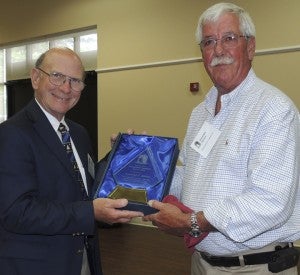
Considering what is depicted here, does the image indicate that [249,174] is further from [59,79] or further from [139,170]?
[59,79]

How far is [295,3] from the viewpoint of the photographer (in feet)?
15.5

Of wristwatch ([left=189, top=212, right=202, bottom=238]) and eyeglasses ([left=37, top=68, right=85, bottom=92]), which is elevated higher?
eyeglasses ([left=37, top=68, right=85, bottom=92])

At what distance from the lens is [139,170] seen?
179cm

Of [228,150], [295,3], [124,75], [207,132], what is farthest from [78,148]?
[124,75]

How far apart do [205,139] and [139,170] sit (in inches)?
13.3

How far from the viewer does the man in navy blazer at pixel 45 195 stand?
1.59 metres

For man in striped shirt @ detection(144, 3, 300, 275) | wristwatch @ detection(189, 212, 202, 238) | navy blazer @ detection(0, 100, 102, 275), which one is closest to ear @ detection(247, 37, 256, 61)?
man in striped shirt @ detection(144, 3, 300, 275)

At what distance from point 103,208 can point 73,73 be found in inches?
27.3

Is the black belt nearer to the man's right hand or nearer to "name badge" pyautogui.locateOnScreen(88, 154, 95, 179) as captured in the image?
the man's right hand

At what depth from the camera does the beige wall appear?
15.9ft

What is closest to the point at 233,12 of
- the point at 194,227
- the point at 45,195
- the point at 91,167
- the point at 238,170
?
the point at 238,170

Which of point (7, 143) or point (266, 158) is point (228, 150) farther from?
point (7, 143)

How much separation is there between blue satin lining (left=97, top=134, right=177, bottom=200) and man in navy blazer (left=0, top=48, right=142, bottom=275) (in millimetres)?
137

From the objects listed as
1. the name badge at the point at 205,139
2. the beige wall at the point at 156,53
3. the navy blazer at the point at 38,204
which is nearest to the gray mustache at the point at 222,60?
the name badge at the point at 205,139
